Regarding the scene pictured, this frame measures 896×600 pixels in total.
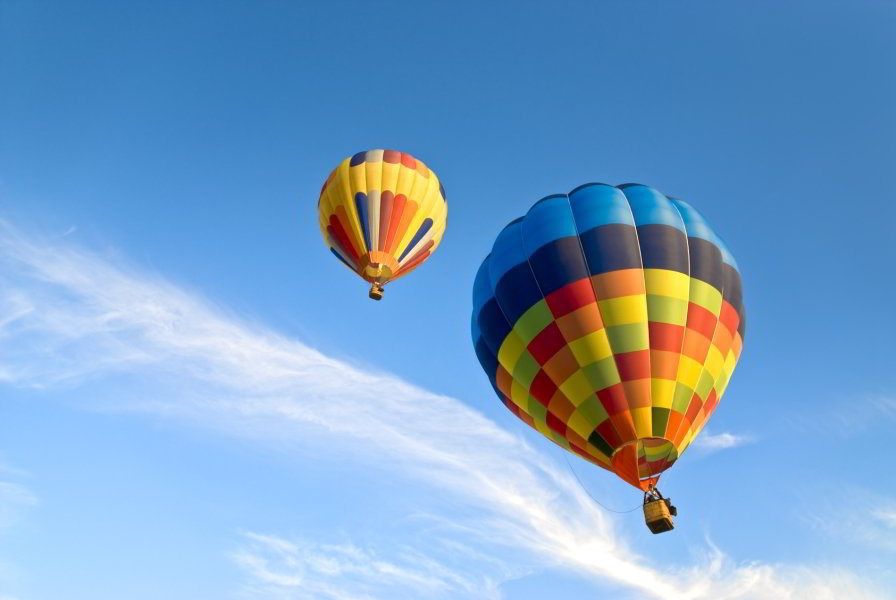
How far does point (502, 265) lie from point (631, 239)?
8.44 feet

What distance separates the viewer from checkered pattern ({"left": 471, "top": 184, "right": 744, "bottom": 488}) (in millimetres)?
10945

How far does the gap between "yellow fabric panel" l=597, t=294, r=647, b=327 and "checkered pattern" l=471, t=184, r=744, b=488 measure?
0.8 inches

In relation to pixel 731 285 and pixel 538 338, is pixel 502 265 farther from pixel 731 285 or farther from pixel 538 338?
pixel 731 285

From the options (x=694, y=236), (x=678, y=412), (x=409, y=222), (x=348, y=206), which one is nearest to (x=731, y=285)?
(x=694, y=236)

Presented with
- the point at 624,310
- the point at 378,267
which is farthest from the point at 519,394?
the point at 378,267

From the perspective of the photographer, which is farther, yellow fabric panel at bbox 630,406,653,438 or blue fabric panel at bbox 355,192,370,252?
blue fabric panel at bbox 355,192,370,252

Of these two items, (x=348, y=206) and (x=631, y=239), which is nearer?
(x=631, y=239)

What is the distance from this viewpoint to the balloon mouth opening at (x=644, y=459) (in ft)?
35.2

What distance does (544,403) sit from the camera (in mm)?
12102

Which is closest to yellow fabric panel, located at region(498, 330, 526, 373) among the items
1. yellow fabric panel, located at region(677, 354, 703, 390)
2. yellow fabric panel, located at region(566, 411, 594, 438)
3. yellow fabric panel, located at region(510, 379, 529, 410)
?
yellow fabric panel, located at region(510, 379, 529, 410)

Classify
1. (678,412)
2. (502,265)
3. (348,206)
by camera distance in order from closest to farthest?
1. (678,412)
2. (502,265)
3. (348,206)

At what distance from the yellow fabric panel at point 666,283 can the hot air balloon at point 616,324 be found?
0.03m

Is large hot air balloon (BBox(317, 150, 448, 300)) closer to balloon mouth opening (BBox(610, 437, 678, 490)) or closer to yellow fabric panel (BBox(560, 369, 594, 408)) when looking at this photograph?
yellow fabric panel (BBox(560, 369, 594, 408))

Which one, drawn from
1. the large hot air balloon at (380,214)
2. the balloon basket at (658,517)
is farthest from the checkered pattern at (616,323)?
Answer: the large hot air balloon at (380,214)
